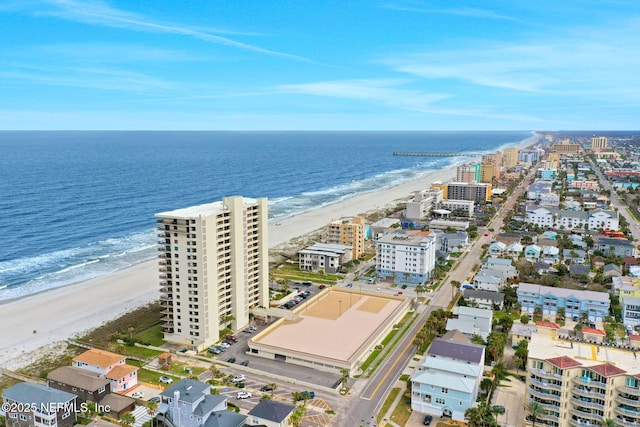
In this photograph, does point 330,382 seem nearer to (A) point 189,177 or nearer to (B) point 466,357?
(B) point 466,357

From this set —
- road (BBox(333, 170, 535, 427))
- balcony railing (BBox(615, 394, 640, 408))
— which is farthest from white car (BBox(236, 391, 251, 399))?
balcony railing (BBox(615, 394, 640, 408))

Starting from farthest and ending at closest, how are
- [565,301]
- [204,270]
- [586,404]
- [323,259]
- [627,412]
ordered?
[323,259]
[565,301]
[204,270]
[586,404]
[627,412]

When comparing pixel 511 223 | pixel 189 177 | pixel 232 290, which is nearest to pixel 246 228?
pixel 232 290

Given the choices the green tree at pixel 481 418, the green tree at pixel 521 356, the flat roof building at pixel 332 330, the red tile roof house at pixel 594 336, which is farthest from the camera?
the red tile roof house at pixel 594 336

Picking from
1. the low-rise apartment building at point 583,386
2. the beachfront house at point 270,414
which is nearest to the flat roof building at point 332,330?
the beachfront house at point 270,414

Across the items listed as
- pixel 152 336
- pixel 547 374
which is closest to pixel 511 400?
pixel 547 374

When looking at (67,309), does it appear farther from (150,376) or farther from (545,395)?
(545,395)

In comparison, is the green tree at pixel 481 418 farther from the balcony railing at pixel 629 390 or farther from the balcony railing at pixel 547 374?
the balcony railing at pixel 629 390
